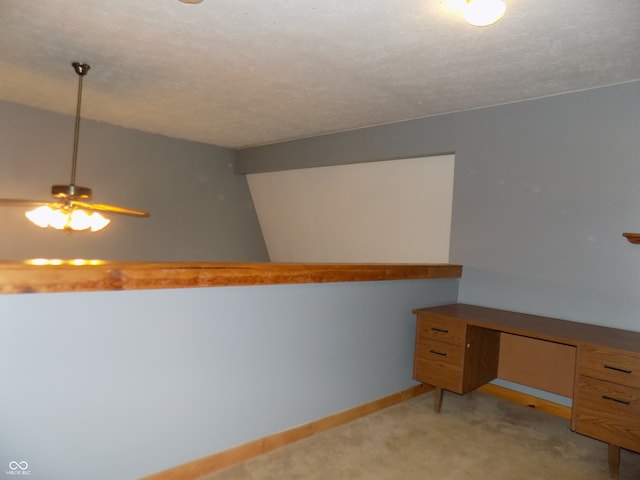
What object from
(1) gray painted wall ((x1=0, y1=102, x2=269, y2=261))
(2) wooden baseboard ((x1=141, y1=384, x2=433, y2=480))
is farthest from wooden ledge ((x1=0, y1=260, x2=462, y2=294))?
(1) gray painted wall ((x1=0, y1=102, x2=269, y2=261))

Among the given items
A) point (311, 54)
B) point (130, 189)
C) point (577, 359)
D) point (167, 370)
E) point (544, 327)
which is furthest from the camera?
point (130, 189)

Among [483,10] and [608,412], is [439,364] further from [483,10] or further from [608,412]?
[483,10]

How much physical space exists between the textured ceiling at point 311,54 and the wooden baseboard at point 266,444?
2.10m

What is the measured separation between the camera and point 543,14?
1867 millimetres

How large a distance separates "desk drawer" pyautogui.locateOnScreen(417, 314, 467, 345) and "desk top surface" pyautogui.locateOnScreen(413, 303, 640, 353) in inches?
1.8

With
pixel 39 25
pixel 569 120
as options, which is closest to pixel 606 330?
pixel 569 120

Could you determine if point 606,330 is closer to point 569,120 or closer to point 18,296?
point 569,120

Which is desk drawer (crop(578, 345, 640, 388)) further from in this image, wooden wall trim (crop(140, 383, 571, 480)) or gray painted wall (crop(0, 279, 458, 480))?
gray painted wall (crop(0, 279, 458, 480))

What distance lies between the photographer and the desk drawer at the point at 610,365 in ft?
6.68

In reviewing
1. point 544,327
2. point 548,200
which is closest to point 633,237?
point 548,200

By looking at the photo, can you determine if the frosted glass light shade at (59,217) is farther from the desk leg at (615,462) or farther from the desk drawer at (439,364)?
the desk leg at (615,462)

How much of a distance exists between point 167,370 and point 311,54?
71.6 inches

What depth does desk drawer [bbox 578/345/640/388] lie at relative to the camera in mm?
2037

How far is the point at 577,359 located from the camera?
2229 millimetres
